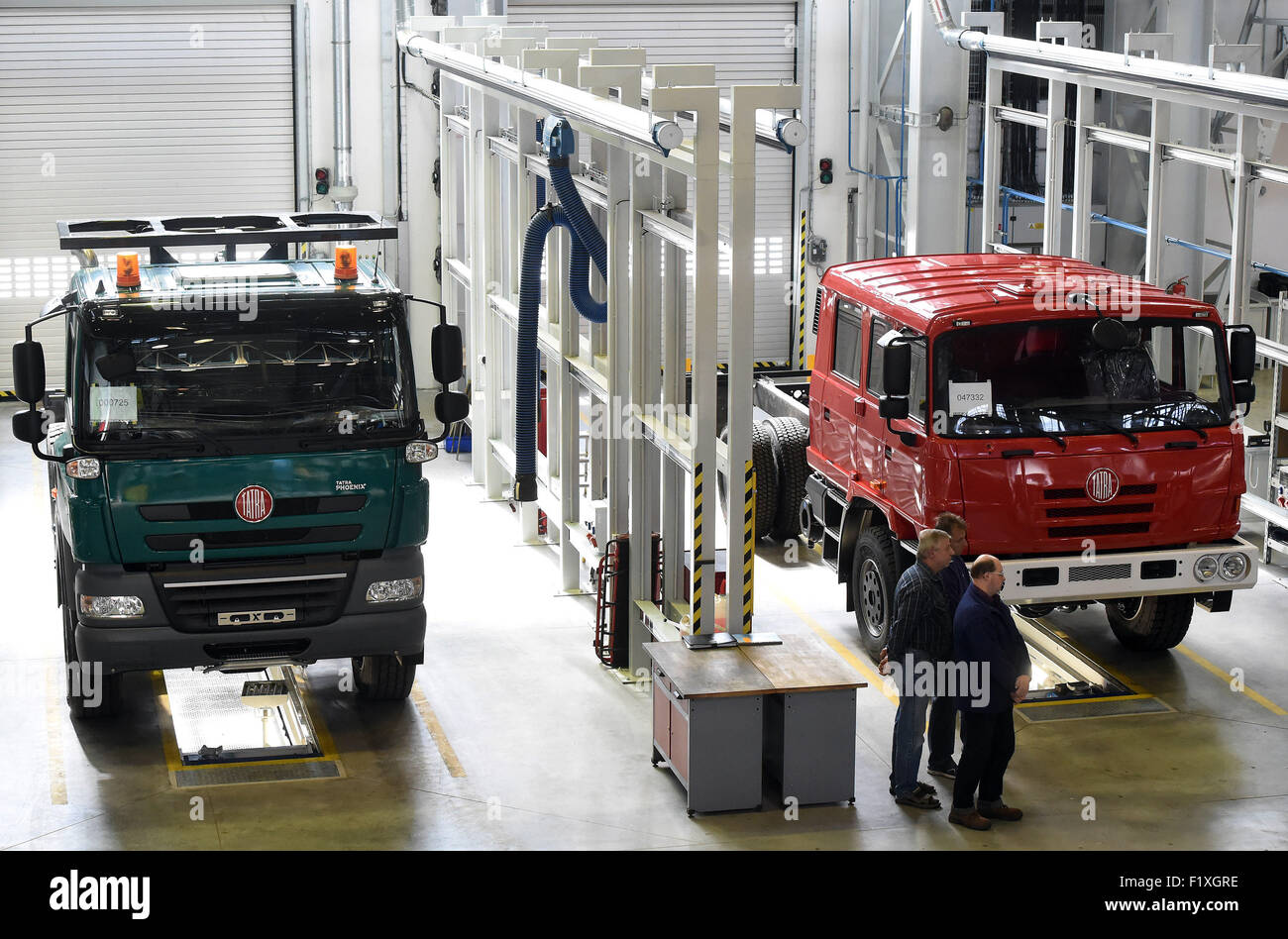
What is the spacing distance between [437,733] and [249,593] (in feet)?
4.91

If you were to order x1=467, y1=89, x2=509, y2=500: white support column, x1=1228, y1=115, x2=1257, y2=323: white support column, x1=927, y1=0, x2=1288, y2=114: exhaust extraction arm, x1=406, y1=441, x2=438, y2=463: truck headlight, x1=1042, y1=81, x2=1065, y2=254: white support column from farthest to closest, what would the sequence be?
x1=467, y1=89, x2=509, y2=500: white support column, x1=1042, y1=81, x2=1065, y2=254: white support column, x1=1228, y1=115, x2=1257, y2=323: white support column, x1=927, y1=0, x2=1288, y2=114: exhaust extraction arm, x1=406, y1=441, x2=438, y2=463: truck headlight

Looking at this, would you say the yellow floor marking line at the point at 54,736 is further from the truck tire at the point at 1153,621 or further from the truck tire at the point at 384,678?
the truck tire at the point at 1153,621

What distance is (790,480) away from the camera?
46.4 feet

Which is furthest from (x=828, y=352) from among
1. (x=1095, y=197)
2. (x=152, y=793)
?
(x=1095, y=197)

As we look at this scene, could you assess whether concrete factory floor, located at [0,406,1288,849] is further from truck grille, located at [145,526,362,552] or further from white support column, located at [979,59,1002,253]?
white support column, located at [979,59,1002,253]

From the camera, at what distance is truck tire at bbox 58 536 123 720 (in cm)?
973

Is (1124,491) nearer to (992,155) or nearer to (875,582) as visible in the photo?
(875,582)

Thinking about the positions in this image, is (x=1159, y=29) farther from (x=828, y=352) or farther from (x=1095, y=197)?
(x=828, y=352)

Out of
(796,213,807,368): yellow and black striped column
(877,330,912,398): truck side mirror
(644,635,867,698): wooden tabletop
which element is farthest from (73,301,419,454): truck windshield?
(796,213,807,368): yellow and black striped column

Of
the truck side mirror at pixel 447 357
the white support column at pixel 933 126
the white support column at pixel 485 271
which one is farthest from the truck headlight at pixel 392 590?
the white support column at pixel 933 126

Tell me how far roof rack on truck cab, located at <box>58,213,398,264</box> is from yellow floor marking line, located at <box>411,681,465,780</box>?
288cm

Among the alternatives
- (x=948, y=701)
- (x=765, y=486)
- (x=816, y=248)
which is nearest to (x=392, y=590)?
(x=948, y=701)

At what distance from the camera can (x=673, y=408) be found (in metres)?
10.2

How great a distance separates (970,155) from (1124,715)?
12.5m
